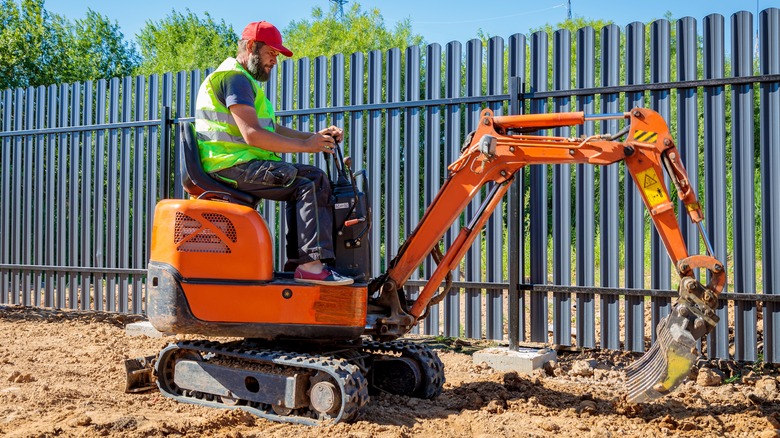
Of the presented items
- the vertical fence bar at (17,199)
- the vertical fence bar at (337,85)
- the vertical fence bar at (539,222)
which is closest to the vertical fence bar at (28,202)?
the vertical fence bar at (17,199)

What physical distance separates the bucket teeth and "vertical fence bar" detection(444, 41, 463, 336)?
8.77ft

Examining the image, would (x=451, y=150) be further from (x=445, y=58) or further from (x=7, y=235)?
(x=7, y=235)

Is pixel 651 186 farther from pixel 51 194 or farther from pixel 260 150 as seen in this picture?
pixel 51 194

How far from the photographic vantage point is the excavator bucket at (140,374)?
5.53m

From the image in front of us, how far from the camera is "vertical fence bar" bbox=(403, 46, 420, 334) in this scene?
7.35 m

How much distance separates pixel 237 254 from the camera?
15.8ft

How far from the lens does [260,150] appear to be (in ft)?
16.5

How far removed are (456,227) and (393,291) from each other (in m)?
2.11

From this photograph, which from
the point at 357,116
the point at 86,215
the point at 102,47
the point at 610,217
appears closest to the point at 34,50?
the point at 102,47

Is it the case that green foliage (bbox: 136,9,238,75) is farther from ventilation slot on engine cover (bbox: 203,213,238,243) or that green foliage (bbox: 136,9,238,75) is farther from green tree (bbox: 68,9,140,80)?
ventilation slot on engine cover (bbox: 203,213,238,243)

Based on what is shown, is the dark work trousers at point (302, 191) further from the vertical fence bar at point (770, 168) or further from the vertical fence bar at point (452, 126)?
the vertical fence bar at point (770, 168)

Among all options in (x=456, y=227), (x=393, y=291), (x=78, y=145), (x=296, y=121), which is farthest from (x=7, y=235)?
(x=393, y=291)

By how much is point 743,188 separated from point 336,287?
3.47 metres

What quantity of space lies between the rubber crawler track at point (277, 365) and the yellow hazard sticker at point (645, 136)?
222cm
